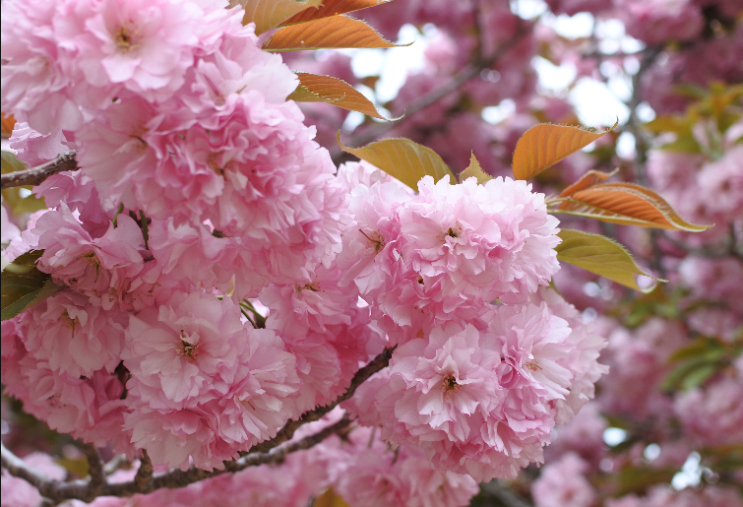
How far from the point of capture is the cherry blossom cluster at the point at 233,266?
0.56 m

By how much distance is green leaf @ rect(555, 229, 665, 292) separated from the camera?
86 cm

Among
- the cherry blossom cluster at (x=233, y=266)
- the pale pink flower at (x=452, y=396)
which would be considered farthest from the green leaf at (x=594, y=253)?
the pale pink flower at (x=452, y=396)

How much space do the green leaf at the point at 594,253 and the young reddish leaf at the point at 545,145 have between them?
0.11 meters

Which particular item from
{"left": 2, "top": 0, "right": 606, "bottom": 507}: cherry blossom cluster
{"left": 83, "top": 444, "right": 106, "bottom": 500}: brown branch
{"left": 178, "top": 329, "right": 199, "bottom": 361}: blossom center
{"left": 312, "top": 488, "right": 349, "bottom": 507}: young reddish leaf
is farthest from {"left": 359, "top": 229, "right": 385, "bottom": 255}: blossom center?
{"left": 312, "top": 488, "right": 349, "bottom": 507}: young reddish leaf

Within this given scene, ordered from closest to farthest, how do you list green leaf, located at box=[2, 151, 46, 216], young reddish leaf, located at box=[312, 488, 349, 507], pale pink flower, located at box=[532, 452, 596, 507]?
green leaf, located at box=[2, 151, 46, 216], young reddish leaf, located at box=[312, 488, 349, 507], pale pink flower, located at box=[532, 452, 596, 507]

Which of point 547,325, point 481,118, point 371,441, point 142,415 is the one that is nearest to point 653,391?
point 481,118

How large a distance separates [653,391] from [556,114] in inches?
77.2

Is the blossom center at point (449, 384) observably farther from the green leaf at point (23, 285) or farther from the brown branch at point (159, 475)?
the green leaf at point (23, 285)

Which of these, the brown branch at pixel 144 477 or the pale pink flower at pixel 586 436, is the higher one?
the brown branch at pixel 144 477

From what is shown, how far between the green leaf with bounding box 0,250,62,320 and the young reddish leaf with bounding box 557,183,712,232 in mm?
691

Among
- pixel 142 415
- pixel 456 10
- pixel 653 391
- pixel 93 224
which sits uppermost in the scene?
pixel 93 224

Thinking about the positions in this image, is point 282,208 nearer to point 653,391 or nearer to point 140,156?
point 140,156

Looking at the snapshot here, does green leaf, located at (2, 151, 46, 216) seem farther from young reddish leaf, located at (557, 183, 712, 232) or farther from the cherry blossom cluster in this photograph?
young reddish leaf, located at (557, 183, 712, 232)

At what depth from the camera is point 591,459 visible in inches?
150
